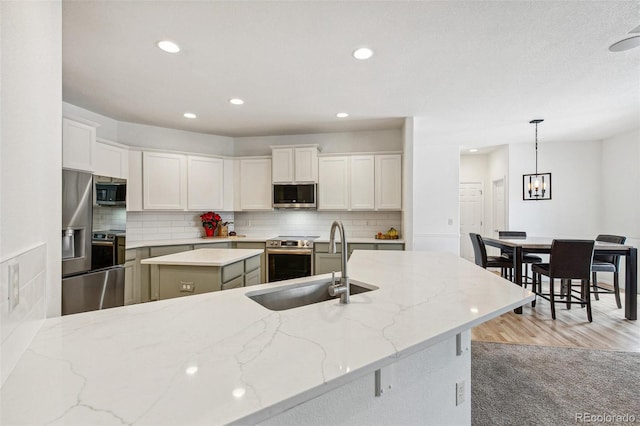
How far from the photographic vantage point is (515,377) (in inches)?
92.7

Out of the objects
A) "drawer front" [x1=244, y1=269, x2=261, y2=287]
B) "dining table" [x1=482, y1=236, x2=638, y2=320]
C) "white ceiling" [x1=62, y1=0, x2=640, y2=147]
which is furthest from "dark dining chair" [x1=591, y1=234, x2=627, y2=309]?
"drawer front" [x1=244, y1=269, x2=261, y2=287]

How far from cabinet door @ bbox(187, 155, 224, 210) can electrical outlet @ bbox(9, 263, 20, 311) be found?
4.06 metres

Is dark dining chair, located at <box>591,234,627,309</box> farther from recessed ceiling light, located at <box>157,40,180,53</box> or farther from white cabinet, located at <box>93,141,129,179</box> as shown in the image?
white cabinet, located at <box>93,141,129,179</box>

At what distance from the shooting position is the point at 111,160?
3859 millimetres

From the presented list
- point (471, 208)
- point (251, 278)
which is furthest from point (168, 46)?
point (471, 208)

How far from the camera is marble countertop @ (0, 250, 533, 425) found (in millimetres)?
603

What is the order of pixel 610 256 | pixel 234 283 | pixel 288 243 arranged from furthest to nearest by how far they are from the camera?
pixel 288 243
pixel 610 256
pixel 234 283

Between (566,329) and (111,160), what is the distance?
18.8 ft

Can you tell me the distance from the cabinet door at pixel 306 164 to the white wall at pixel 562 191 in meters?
3.97

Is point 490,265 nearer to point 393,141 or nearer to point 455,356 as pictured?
point 393,141

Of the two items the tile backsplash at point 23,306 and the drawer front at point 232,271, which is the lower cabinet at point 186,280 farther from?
the tile backsplash at point 23,306

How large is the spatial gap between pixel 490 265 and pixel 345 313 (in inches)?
155

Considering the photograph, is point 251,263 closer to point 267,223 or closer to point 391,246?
point 391,246

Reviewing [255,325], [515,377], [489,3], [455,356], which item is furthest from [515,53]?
[255,325]
